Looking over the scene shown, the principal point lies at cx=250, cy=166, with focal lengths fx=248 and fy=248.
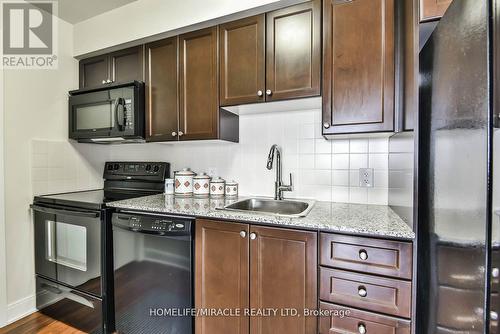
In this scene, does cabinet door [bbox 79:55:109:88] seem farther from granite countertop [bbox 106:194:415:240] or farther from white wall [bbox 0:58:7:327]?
granite countertop [bbox 106:194:415:240]

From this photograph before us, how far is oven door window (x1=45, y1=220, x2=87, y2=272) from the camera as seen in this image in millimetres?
1765

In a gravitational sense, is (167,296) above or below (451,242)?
below

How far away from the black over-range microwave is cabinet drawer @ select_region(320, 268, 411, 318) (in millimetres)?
1694

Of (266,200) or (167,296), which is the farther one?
(266,200)

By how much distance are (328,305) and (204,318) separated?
0.71 metres

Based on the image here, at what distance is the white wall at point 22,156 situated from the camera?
187cm

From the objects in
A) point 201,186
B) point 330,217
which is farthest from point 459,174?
point 201,186

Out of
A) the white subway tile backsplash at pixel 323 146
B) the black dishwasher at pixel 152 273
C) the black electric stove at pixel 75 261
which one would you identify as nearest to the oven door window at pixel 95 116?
the black electric stove at pixel 75 261

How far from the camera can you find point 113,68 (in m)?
2.10

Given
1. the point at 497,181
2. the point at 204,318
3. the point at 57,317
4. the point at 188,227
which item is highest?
the point at 497,181

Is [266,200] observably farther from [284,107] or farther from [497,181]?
[497,181]

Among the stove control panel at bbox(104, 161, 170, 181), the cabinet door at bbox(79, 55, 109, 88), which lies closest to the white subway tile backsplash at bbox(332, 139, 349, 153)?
the stove control panel at bbox(104, 161, 170, 181)

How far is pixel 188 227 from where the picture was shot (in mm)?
1413

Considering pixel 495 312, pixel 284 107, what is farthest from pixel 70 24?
pixel 495 312
